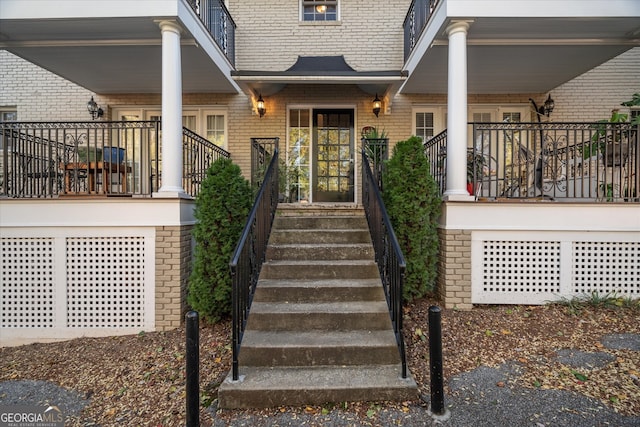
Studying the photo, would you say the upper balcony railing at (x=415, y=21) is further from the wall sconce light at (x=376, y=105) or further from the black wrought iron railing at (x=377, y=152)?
the black wrought iron railing at (x=377, y=152)

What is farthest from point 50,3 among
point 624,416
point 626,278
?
point 626,278

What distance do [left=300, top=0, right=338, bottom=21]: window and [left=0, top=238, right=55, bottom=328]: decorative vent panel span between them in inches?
285

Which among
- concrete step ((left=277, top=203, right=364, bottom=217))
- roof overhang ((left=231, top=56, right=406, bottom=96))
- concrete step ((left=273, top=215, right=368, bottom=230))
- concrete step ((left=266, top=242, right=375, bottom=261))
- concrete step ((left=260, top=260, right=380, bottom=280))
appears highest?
roof overhang ((left=231, top=56, right=406, bottom=96))

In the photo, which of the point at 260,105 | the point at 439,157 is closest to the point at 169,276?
the point at 439,157

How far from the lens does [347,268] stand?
4.21m

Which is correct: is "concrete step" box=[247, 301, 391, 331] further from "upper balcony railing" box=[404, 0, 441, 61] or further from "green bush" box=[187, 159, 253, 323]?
"upper balcony railing" box=[404, 0, 441, 61]

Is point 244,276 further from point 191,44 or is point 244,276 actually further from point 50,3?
point 50,3

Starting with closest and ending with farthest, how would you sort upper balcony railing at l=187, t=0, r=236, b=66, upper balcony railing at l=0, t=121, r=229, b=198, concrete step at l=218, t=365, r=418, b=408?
1. concrete step at l=218, t=365, r=418, b=408
2. upper balcony railing at l=0, t=121, r=229, b=198
3. upper balcony railing at l=187, t=0, r=236, b=66

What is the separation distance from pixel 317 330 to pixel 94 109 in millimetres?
7733

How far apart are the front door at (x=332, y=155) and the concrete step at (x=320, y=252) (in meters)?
3.68

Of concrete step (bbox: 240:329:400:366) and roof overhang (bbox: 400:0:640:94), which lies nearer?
concrete step (bbox: 240:329:400:366)

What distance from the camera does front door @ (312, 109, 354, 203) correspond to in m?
8.12

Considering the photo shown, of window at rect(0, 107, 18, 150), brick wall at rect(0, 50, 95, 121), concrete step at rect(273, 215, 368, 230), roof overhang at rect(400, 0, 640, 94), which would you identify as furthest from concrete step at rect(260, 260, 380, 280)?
window at rect(0, 107, 18, 150)

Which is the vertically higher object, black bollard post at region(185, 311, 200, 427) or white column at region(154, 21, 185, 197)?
white column at region(154, 21, 185, 197)
